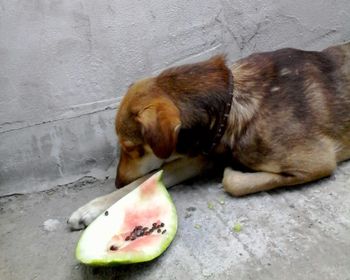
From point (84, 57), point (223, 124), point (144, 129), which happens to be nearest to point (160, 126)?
point (144, 129)

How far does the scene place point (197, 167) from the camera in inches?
119

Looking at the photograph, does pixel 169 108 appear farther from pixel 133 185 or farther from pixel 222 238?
pixel 222 238

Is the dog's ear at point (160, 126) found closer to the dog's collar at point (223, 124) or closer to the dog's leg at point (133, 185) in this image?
the dog's collar at point (223, 124)

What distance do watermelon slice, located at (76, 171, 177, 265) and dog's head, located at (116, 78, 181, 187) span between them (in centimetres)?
19

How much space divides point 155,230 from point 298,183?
2.81 feet

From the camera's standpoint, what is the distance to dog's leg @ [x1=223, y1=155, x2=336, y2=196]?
2.71 m

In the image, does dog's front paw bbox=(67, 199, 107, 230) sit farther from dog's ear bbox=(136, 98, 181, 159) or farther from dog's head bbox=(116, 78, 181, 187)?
dog's ear bbox=(136, 98, 181, 159)

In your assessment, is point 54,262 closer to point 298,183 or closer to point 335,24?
point 298,183

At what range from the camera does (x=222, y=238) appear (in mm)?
2438

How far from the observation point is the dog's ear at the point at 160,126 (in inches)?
96.2

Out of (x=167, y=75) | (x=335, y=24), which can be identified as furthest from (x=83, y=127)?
(x=335, y=24)

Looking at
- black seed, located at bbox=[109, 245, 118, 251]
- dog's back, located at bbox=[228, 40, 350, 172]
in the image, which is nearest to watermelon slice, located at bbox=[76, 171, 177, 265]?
black seed, located at bbox=[109, 245, 118, 251]

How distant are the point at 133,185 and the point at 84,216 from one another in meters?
0.33

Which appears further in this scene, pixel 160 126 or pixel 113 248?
pixel 160 126
